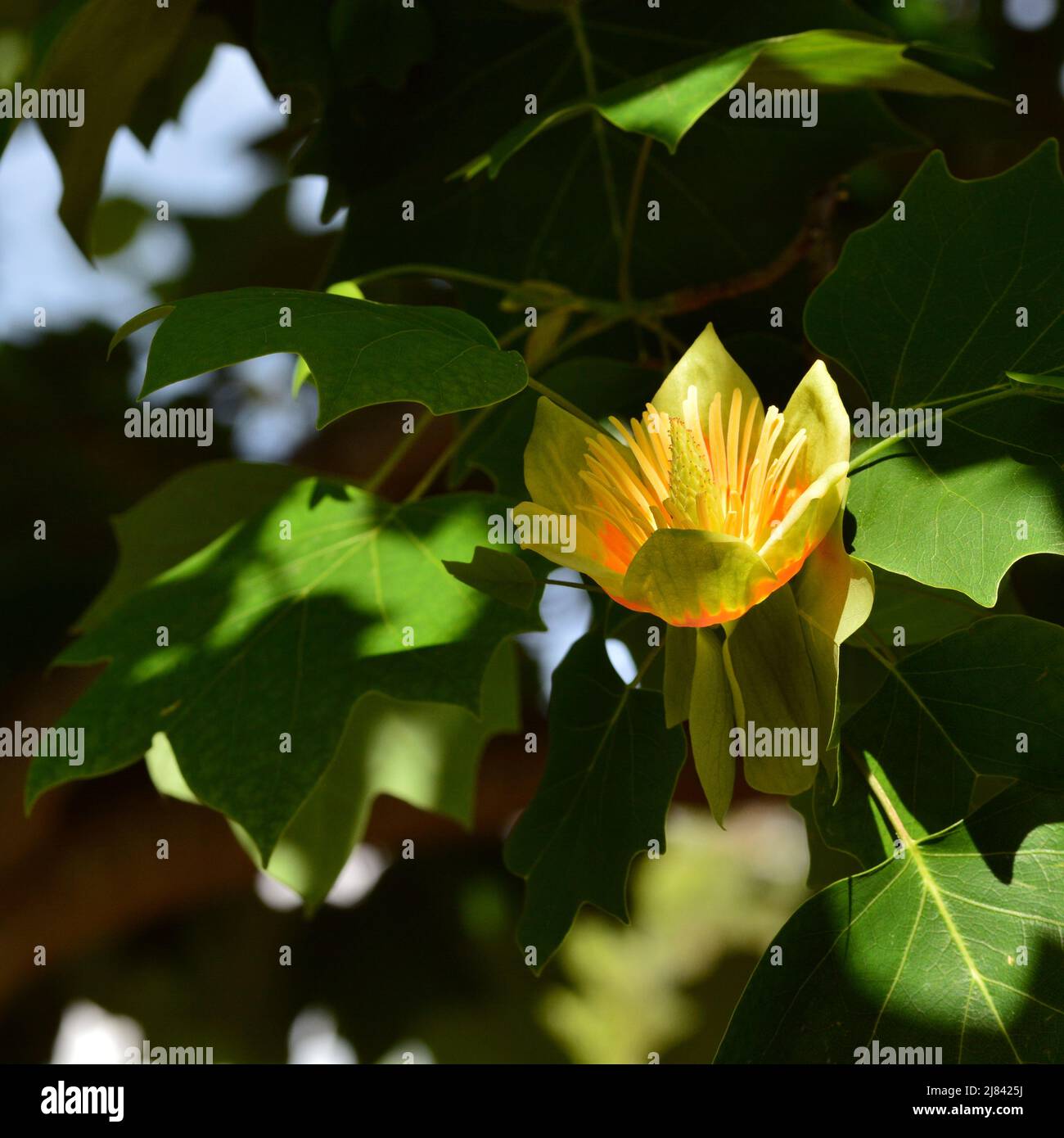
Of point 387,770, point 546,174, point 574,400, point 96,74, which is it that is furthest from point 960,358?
point 96,74

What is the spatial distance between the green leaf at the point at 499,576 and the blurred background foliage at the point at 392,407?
0.29 m

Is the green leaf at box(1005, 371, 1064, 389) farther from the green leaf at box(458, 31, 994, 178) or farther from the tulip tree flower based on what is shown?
the green leaf at box(458, 31, 994, 178)

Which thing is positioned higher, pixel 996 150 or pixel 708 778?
pixel 996 150

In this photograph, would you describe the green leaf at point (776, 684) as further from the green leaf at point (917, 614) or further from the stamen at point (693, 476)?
the green leaf at point (917, 614)

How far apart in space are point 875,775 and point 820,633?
17cm

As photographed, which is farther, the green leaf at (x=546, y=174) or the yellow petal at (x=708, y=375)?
the green leaf at (x=546, y=174)

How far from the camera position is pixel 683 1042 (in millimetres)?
2760

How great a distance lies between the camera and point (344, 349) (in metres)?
0.63

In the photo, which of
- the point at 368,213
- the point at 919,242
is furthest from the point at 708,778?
the point at 368,213

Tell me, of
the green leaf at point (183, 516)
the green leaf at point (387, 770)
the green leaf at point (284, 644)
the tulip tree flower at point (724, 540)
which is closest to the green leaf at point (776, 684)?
the tulip tree flower at point (724, 540)

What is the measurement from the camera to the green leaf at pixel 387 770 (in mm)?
1156

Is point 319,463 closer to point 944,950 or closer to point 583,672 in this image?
point 583,672

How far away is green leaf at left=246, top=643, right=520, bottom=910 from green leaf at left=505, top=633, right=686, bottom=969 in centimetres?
25

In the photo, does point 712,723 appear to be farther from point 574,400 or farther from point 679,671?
point 574,400
